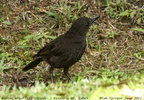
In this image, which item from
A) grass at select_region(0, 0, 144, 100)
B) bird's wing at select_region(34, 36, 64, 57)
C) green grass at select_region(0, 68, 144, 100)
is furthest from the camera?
grass at select_region(0, 0, 144, 100)

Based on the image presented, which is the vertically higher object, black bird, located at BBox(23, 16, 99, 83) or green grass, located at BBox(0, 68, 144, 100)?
green grass, located at BBox(0, 68, 144, 100)

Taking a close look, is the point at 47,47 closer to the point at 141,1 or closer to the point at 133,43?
the point at 133,43

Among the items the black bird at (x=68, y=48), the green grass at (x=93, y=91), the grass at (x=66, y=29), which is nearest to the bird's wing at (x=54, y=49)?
the black bird at (x=68, y=48)

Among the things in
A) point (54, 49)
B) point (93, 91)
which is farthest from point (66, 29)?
point (93, 91)

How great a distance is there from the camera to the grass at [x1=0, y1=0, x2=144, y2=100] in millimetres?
5477

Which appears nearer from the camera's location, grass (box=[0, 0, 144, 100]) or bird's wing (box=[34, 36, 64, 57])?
bird's wing (box=[34, 36, 64, 57])

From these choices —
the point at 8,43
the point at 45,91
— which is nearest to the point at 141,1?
the point at 8,43

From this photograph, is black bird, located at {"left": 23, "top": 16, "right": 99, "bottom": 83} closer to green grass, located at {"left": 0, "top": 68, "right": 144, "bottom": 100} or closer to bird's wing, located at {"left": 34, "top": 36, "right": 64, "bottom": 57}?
bird's wing, located at {"left": 34, "top": 36, "right": 64, "bottom": 57}

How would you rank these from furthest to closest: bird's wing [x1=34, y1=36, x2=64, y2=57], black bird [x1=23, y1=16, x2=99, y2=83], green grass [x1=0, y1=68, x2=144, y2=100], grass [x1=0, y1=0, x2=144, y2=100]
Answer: grass [x1=0, y1=0, x2=144, y2=100]
bird's wing [x1=34, y1=36, x2=64, y2=57]
black bird [x1=23, y1=16, x2=99, y2=83]
green grass [x1=0, y1=68, x2=144, y2=100]

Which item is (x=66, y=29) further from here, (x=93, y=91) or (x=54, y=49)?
(x=93, y=91)

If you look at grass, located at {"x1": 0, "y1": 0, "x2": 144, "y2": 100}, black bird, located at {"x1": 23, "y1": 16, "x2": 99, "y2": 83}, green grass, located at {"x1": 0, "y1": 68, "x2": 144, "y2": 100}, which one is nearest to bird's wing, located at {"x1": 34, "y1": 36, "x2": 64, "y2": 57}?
black bird, located at {"x1": 23, "y1": 16, "x2": 99, "y2": 83}

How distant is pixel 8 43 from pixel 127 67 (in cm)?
269

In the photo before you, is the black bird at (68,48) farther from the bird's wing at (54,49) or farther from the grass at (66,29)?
the grass at (66,29)

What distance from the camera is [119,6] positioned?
285 inches
